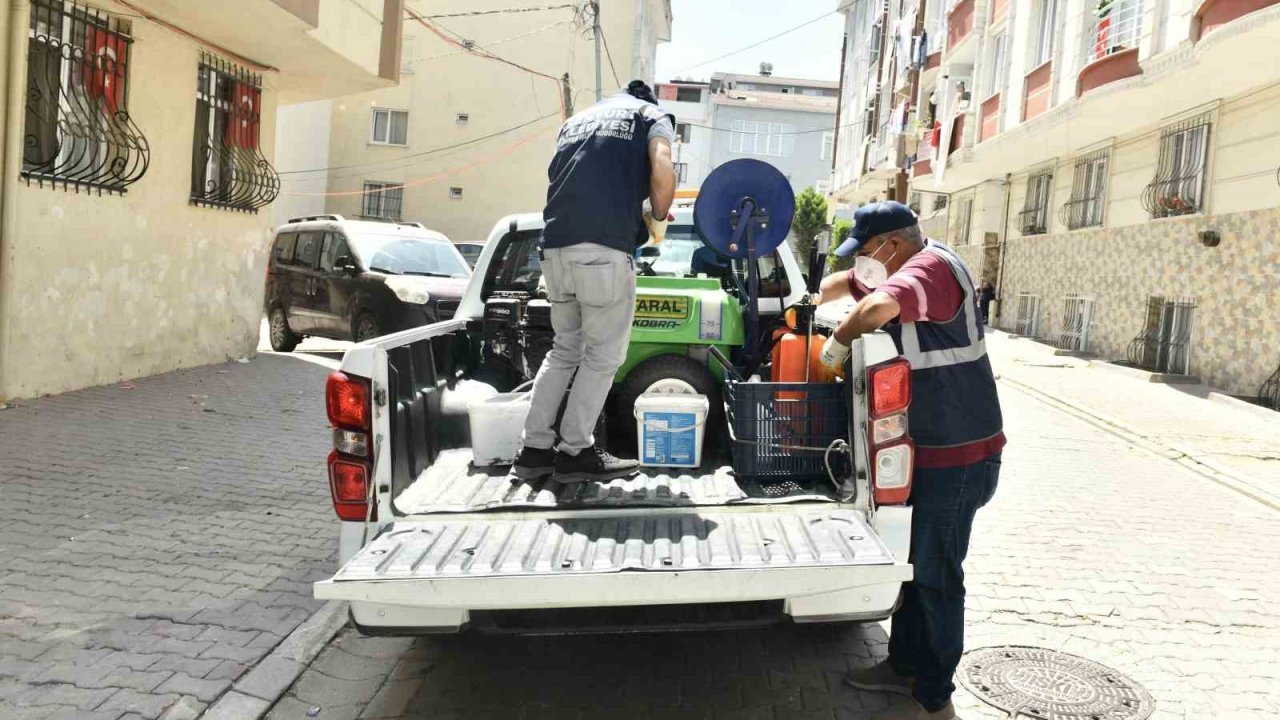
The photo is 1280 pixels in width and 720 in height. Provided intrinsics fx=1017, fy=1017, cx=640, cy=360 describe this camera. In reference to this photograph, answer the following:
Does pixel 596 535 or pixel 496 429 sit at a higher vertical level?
pixel 496 429

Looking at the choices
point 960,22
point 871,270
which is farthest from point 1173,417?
point 960,22

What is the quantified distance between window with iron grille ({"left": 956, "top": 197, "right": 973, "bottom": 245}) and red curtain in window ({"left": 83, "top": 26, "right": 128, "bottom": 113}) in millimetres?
23279

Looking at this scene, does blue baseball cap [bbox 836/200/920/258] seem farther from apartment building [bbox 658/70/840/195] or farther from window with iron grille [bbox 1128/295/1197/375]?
apartment building [bbox 658/70/840/195]

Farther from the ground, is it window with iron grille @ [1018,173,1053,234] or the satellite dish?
window with iron grille @ [1018,173,1053,234]

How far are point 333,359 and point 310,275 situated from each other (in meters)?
1.17

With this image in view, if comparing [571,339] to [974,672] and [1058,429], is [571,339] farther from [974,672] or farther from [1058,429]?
[1058,429]

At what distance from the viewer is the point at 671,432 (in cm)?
415

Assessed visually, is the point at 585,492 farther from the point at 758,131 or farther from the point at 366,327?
the point at 758,131

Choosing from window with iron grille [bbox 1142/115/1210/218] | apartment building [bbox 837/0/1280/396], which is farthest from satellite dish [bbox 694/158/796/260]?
window with iron grille [bbox 1142/115/1210/218]

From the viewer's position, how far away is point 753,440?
3.86 meters

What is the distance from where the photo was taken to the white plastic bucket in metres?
4.25

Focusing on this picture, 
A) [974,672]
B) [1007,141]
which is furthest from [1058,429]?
[1007,141]

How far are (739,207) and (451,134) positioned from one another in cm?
2811

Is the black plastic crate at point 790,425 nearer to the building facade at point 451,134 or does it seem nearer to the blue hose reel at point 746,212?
the blue hose reel at point 746,212
